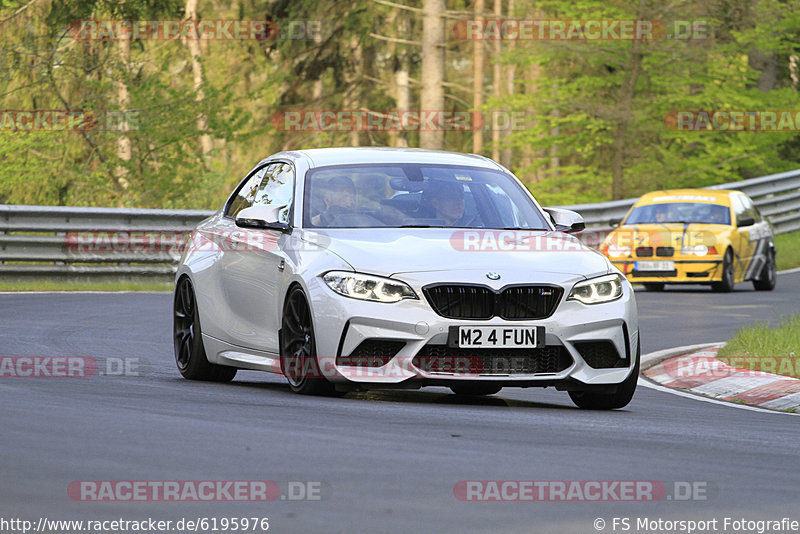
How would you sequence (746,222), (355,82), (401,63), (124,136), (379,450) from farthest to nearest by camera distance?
(401,63) < (355,82) < (124,136) < (746,222) < (379,450)

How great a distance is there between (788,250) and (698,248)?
23.1ft

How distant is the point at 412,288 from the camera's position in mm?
8703

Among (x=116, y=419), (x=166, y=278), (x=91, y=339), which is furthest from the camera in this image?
(x=166, y=278)

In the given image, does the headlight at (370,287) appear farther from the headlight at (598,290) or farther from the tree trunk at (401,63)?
the tree trunk at (401,63)

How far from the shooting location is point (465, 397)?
10.0 m

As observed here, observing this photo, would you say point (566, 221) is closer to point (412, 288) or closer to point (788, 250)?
point (412, 288)

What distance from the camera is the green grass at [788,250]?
27827 millimetres

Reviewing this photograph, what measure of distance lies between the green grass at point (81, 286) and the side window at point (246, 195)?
10127mm

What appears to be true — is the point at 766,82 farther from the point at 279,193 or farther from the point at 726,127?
the point at 279,193

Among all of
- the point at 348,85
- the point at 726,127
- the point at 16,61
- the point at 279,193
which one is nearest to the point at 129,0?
the point at 16,61

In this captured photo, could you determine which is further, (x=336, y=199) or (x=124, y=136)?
(x=124, y=136)

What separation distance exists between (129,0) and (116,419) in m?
29.9

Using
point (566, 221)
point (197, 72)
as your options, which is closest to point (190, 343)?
point (566, 221)

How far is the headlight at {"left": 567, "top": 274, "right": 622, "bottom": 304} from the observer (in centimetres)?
897
